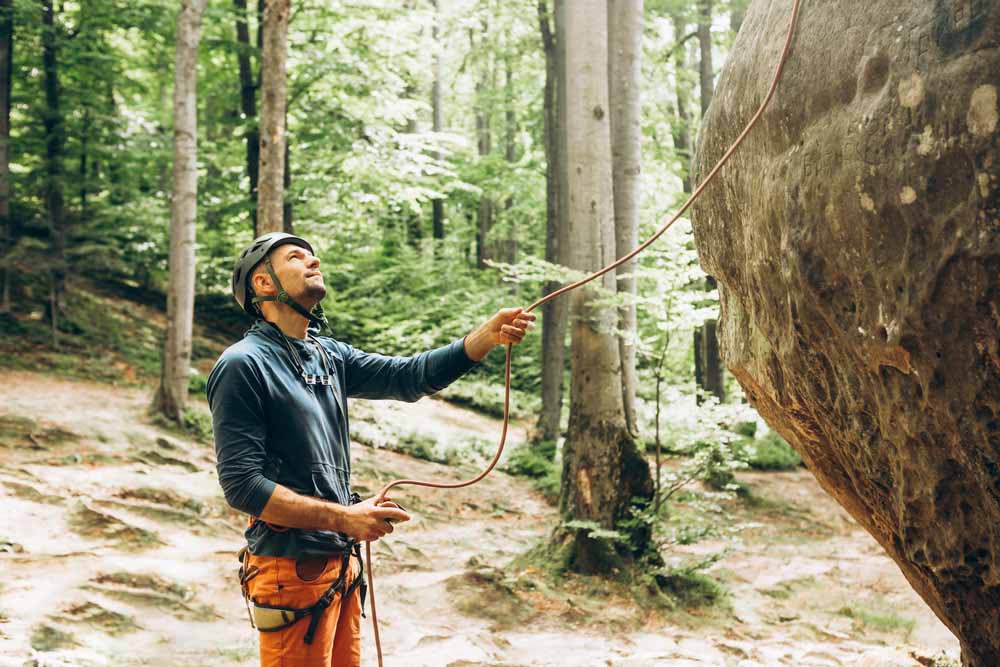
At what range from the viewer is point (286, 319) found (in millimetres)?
3123

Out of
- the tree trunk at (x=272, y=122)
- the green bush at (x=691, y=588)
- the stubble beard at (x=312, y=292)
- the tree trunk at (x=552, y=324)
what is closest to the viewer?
the stubble beard at (x=312, y=292)

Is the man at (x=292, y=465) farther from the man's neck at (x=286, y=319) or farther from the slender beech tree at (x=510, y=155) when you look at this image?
the slender beech tree at (x=510, y=155)

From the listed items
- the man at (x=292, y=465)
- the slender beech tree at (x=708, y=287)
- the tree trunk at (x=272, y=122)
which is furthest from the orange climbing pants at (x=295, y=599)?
the slender beech tree at (x=708, y=287)

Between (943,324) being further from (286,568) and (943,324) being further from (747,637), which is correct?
(747,637)

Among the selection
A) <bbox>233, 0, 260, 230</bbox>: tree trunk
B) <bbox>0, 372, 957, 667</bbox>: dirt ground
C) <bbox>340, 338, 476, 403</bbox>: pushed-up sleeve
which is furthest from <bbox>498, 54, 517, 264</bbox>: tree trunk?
<bbox>340, 338, 476, 403</bbox>: pushed-up sleeve

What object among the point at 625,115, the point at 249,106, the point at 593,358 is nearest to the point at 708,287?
the point at 625,115

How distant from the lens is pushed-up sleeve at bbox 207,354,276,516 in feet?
8.72

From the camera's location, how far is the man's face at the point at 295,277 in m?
3.08

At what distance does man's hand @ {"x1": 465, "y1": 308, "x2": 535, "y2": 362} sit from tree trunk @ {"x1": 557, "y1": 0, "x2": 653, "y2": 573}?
3.87 m

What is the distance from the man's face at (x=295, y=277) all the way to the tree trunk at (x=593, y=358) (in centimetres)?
434

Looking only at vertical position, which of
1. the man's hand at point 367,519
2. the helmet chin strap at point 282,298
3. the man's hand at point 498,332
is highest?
the helmet chin strap at point 282,298

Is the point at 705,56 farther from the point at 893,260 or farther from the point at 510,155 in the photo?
the point at 893,260

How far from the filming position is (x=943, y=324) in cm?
243

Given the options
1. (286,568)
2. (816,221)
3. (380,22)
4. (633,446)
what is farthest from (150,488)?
(380,22)
